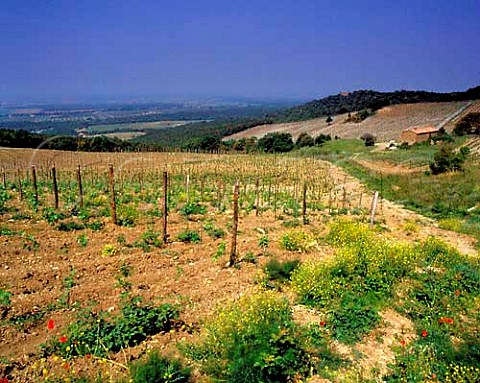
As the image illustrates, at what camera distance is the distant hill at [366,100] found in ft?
283

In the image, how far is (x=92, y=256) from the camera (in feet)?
28.1

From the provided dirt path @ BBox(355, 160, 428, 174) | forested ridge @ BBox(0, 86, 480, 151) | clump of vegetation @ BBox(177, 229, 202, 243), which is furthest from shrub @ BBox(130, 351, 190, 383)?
forested ridge @ BBox(0, 86, 480, 151)

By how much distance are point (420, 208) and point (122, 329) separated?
604 inches

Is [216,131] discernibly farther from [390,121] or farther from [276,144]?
[390,121]

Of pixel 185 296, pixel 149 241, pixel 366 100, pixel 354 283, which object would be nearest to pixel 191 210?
pixel 149 241

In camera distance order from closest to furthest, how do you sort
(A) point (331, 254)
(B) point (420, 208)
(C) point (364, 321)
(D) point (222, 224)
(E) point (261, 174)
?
(C) point (364, 321), (A) point (331, 254), (D) point (222, 224), (B) point (420, 208), (E) point (261, 174)

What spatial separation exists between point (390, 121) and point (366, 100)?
43382 mm

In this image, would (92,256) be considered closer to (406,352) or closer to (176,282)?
(176,282)

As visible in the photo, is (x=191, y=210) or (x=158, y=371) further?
(x=191, y=210)

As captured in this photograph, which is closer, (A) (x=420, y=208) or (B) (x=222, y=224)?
(B) (x=222, y=224)

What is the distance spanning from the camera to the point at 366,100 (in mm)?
112938

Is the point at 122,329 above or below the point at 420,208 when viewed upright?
above

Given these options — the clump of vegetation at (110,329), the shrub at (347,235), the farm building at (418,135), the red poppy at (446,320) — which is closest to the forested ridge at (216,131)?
the farm building at (418,135)

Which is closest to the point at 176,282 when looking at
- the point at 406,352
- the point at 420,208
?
the point at 406,352
